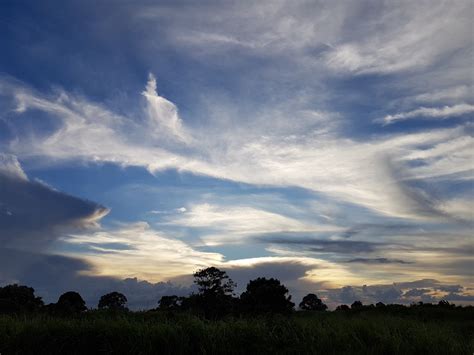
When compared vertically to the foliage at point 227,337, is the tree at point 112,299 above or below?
above

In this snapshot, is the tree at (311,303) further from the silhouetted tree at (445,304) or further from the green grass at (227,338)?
the green grass at (227,338)

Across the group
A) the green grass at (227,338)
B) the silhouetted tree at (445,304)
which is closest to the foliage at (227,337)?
the green grass at (227,338)

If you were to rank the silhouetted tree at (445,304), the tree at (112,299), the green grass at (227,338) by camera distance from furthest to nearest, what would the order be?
1. the tree at (112,299)
2. the silhouetted tree at (445,304)
3. the green grass at (227,338)

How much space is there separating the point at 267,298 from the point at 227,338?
130ft

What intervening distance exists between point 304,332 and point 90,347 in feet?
23.1

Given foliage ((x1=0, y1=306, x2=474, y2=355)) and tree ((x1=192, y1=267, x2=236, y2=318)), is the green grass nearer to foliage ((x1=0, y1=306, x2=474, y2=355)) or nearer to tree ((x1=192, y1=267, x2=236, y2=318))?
foliage ((x1=0, y1=306, x2=474, y2=355))

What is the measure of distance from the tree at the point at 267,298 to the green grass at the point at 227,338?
36771 millimetres

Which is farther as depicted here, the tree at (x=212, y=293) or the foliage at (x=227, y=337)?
the tree at (x=212, y=293)

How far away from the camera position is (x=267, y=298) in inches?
2098

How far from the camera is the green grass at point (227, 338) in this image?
1429 cm

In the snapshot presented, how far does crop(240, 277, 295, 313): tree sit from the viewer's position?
52.2m

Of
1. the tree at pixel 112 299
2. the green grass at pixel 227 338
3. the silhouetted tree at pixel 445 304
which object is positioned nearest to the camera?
the green grass at pixel 227 338

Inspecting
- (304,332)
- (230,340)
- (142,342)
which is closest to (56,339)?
(142,342)

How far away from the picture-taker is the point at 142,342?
47.8 feet
